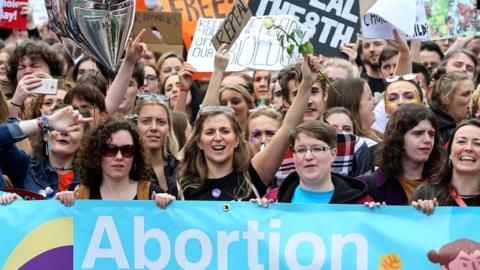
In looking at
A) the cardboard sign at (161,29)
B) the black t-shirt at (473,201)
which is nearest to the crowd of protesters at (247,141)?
the black t-shirt at (473,201)

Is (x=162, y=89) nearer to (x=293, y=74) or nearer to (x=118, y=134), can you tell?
(x=293, y=74)

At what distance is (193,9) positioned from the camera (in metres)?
13.8

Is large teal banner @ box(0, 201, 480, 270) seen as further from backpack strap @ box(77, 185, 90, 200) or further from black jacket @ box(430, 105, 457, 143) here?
black jacket @ box(430, 105, 457, 143)

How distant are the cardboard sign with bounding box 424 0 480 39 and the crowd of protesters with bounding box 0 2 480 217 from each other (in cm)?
277

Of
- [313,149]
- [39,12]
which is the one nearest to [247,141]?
[313,149]

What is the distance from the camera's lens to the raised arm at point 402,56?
10539mm

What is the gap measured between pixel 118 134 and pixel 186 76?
2845 millimetres

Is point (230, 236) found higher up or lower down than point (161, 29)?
lower down

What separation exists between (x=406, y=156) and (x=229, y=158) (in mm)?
1032

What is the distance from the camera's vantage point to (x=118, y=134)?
325 inches

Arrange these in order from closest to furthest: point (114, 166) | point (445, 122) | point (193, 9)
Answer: point (114, 166) < point (445, 122) < point (193, 9)

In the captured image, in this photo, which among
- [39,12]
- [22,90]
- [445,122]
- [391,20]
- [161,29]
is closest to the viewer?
[22,90]

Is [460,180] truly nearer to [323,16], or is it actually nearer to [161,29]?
[323,16]

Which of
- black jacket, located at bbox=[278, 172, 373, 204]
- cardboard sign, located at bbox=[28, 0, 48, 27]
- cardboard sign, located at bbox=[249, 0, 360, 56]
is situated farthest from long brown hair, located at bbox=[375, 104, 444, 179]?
cardboard sign, located at bbox=[28, 0, 48, 27]
